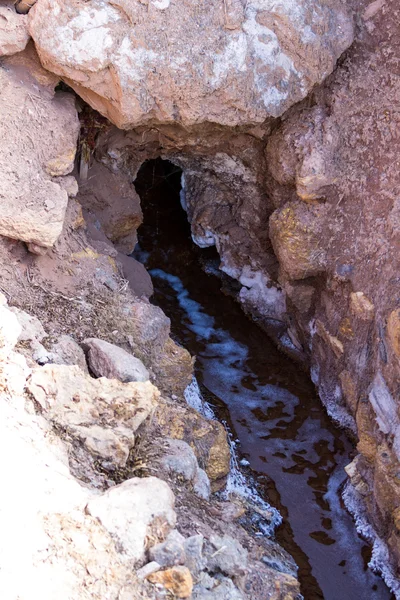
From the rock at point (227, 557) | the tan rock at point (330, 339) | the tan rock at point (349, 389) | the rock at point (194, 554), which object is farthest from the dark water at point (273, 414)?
the rock at point (194, 554)

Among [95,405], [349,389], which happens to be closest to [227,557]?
[95,405]

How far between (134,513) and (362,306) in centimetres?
236

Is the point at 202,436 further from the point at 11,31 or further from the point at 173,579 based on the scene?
the point at 11,31

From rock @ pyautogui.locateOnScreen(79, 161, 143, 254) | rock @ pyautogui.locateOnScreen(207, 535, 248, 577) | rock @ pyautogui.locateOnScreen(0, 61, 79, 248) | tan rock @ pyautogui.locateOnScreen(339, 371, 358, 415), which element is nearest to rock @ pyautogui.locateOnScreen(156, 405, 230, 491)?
rock @ pyautogui.locateOnScreen(207, 535, 248, 577)

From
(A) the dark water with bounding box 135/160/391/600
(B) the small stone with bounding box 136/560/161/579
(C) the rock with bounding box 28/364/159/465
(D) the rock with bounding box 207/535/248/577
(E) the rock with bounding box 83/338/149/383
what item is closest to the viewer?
(B) the small stone with bounding box 136/560/161/579

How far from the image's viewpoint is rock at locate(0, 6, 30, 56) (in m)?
4.10

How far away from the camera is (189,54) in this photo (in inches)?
166

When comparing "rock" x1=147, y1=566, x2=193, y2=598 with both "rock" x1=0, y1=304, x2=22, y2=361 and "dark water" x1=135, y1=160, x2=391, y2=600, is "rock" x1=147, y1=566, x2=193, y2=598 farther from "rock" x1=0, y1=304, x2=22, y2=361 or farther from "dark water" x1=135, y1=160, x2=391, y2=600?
"dark water" x1=135, y1=160, x2=391, y2=600

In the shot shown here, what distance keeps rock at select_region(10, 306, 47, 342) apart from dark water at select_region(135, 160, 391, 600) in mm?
1796

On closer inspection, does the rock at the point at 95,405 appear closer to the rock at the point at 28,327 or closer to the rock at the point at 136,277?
the rock at the point at 28,327

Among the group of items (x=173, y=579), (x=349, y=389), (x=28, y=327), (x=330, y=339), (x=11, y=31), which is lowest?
(x=28, y=327)

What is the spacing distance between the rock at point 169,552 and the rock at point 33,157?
6.71 feet

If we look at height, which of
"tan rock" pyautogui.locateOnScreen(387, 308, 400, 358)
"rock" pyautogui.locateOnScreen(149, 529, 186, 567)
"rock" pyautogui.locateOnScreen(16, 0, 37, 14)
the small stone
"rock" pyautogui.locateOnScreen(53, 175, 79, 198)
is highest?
"tan rock" pyautogui.locateOnScreen(387, 308, 400, 358)

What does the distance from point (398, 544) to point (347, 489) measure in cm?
65
